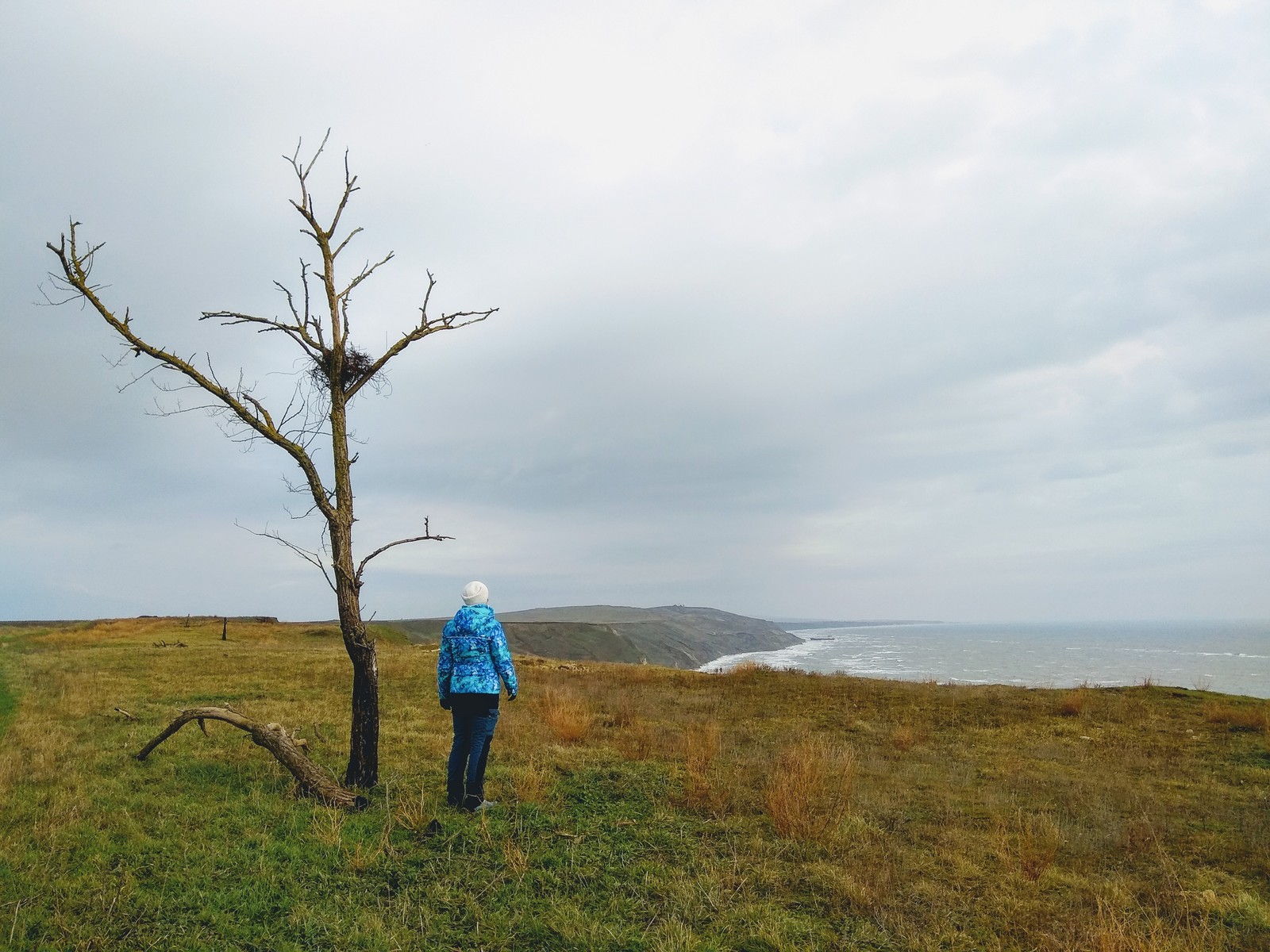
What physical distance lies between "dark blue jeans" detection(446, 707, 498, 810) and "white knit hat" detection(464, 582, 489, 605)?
1.10 m

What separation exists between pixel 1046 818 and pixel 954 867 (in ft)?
6.08

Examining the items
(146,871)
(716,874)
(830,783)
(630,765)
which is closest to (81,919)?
(146,871)

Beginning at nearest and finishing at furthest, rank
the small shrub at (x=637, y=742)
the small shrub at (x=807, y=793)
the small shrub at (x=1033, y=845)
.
Result: 1. the small shrub at (x=1033, y=845)
2. the small shrub at (x=807, y=793)
3. the small shrub at (x=637, y=742)

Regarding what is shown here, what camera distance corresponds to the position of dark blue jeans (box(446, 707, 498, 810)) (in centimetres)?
688

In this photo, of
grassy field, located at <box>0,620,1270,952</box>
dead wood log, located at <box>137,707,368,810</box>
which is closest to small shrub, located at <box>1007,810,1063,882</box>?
grassy field, located at <box>0,620,1270,952</box>

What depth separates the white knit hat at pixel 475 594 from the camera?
717 cm

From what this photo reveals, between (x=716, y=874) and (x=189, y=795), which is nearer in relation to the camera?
(x=716, y=874)

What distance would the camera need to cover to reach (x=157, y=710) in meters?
12.1

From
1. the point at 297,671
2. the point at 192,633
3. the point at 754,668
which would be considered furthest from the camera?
the point at 192,633

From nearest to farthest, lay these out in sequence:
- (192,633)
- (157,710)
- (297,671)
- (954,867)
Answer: (954,867)
(157,710)
(297,671)
(192,633)

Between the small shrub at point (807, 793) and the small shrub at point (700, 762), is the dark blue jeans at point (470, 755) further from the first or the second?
the small shrub at point (807, 793)

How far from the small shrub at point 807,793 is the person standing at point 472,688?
2.98m

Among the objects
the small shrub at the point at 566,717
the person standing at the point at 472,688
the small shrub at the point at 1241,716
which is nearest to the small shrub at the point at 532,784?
the person standing at the point at 472,688

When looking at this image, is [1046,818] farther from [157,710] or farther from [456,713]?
[157,710]
